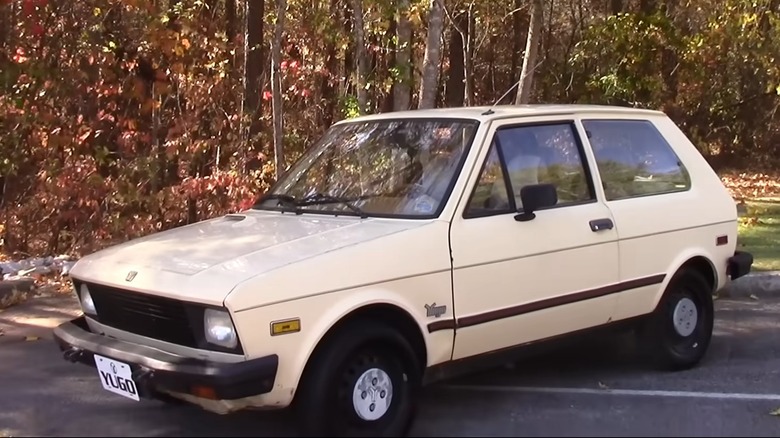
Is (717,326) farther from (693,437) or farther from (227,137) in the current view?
(227,137)

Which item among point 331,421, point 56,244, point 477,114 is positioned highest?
point 477,114

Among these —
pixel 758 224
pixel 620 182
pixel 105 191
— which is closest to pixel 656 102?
pixel 758 224

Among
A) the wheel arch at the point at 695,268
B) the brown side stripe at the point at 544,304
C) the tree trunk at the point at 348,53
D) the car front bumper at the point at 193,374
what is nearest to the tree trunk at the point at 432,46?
the tree trunk at the point at 348,53

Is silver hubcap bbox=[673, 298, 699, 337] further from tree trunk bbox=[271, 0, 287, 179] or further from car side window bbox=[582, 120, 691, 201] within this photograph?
tree trunk bbox=[271, 0, 287, 179]

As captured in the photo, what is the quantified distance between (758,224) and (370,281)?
9132mm

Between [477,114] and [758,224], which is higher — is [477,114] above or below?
above

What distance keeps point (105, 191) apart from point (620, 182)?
8.70 meters

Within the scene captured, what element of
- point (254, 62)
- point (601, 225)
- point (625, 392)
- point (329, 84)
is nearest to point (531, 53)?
point (329, 84)

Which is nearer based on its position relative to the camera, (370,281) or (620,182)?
(370,281)

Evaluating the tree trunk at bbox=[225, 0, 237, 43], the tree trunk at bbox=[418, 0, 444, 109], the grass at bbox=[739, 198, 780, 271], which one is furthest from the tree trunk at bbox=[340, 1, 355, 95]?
the grass at bbox=[739, 198, 780, 271]

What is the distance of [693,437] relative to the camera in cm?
493

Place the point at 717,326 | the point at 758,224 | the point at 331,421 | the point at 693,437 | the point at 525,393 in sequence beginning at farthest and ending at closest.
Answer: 1. the point at 758,224
2. the point at 717,326
3. the point at 525,393
4. the point at 693,437
5. the point at 331,421

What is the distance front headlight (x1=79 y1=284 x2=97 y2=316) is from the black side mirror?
2312 mm

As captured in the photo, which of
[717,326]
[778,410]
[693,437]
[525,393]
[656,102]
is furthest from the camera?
[656,102]
